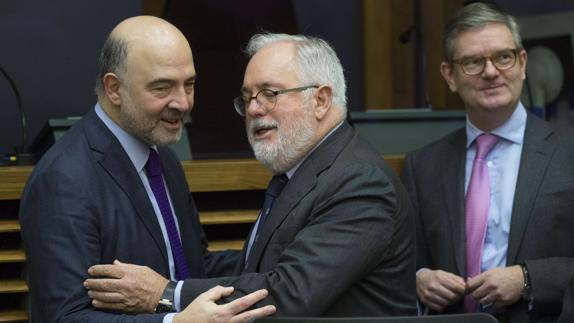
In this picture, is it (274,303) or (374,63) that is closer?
(274,303)

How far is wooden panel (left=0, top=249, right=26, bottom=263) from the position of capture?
3.14 metres

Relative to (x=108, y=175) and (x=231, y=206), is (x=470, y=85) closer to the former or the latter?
(x=231, y=206)

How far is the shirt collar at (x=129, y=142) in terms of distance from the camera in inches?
104

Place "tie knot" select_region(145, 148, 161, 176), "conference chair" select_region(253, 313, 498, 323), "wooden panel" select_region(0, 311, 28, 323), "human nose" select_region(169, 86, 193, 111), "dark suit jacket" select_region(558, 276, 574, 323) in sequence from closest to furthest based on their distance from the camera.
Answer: "conference chair" select_region(253, 313, 498, 323)
"dark suit jacket" select_region(558, 276, 574, 323)
"human nose" select_region(169, 86, 193, 111)
"tie knot" select_region(145, 148, 161, 176)
"wooden panel" select_region(0, 311, 28, 323)

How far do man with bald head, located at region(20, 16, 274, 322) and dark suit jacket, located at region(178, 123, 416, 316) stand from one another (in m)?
0.08

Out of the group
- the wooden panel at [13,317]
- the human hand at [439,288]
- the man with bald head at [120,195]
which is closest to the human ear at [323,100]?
the man with bald head at [120,195]

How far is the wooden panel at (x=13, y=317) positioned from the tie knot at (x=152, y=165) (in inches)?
29.4

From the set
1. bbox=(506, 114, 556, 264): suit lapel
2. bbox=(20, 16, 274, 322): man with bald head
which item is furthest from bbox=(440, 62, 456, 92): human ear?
bbox=(20, 16, 274, 322): man with bald head

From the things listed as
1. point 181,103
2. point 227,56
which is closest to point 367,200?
point 181,103

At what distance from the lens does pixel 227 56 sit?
16.4ft

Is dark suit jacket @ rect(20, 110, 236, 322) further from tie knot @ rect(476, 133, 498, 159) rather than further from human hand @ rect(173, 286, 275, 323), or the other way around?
tie knot @ rect(476, 133, 498, 159)

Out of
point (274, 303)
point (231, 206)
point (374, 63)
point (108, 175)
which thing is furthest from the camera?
point (374, 63)

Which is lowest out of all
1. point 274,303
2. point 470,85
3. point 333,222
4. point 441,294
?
point 441,294

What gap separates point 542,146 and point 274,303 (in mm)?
1097
